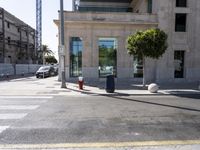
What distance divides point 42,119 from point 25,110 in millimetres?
1886

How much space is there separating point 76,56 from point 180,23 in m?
10.4

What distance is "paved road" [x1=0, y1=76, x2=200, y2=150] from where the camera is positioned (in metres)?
6.35

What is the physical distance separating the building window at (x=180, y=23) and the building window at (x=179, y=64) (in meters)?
2.19

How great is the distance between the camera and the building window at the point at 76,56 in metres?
25.5

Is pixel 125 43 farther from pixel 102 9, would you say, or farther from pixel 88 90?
pixel 102 9

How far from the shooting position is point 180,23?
2650 cm

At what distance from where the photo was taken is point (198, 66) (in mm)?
26547

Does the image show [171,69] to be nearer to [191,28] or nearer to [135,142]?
[191,28]

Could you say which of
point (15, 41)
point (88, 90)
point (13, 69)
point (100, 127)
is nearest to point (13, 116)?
point (100, 127)

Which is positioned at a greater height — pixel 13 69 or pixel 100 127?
pixel 13 69

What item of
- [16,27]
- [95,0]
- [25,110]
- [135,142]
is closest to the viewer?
[135,142]

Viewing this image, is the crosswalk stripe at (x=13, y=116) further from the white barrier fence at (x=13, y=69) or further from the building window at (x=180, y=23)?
the white barrier fence at (x=13, y=69)

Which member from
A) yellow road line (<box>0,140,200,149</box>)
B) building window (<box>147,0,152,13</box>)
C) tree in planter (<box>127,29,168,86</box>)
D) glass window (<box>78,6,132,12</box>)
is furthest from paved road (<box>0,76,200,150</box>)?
glass window (<box>78,6,132,12</box>)

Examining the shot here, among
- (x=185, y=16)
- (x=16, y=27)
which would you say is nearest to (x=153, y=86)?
(x=185, y=16)
